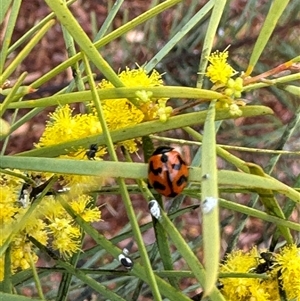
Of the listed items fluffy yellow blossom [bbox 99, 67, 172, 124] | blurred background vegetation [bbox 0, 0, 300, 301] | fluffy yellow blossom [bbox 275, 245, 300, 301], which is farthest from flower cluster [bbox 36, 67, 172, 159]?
blurred background vegetation [bbox 0, 0, 300, 301]

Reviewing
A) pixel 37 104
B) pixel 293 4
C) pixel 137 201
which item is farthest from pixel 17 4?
pixel 137 201

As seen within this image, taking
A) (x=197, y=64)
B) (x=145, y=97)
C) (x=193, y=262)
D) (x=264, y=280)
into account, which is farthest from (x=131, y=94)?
(x=197, y=64)

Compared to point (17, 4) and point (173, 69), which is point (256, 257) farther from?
point (173, 69)

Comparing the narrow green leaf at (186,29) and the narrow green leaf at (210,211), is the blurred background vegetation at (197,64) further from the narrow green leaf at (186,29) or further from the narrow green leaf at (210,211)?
the narrow green leaf at (210,211)

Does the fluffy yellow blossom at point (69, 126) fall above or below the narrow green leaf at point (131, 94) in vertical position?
below

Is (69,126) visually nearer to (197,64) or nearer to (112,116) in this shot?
(112,116)

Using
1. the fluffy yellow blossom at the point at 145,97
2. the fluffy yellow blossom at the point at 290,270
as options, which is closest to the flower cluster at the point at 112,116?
the fluffy yellow blossom at the point at 145,97

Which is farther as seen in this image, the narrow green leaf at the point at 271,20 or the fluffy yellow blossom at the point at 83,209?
the fluffy yellow blossom at the point at 83,209
